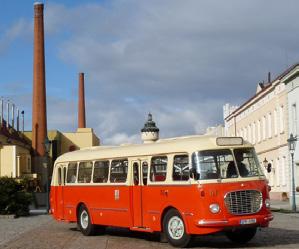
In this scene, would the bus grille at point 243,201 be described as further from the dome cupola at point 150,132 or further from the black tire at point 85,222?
the dome cupola at point 150,132

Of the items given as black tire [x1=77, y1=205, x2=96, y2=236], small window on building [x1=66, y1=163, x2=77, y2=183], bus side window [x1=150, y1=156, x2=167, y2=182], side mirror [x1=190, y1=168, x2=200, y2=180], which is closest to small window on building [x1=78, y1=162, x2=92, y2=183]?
small window on building [x1=66, y1=163, x2=77, y2=183]

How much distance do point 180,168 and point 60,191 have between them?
7.38 metres

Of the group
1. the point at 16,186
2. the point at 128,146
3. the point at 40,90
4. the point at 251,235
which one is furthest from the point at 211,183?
the point at 40,90

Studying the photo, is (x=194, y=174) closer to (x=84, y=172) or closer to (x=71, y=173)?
(x=84, y=172)

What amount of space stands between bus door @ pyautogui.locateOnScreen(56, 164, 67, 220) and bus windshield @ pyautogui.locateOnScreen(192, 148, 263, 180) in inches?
305

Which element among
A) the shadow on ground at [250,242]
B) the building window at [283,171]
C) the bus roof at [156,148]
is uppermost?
the bus roof at [156,148]

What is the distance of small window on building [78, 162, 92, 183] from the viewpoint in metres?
20.2

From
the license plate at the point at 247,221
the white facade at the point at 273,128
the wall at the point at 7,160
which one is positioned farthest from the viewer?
the wall at the point at 7,160

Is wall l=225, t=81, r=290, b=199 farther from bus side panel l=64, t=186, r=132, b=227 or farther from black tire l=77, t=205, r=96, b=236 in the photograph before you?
black tire l=77, t=205, r=96, b=236

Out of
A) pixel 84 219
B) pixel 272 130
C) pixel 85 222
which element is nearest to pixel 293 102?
pixel 272 130

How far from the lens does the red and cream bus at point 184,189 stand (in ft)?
49.1

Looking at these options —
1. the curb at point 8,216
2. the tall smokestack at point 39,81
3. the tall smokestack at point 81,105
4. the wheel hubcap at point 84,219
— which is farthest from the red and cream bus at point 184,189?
the tall smokestack at point 81,105

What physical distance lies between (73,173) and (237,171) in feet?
24.6

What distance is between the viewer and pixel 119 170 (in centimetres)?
1853
